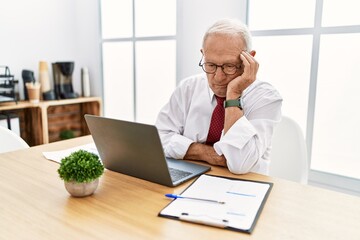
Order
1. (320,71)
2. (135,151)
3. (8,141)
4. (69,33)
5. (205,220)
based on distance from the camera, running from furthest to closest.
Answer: (69,33), (320,71), (8,141), (135,151), (205,220)

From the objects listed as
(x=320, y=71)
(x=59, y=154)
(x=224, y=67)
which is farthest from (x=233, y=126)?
(x=320, y=71)

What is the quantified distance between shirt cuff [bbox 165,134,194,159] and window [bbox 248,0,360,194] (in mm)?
1078

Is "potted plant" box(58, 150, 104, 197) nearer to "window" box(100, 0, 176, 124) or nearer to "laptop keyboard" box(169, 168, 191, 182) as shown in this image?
"laptop keyboard" box(169, 168, 191, 182)

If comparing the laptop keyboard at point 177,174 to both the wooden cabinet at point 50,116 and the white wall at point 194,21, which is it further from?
the wooden cabinet at point 50,116

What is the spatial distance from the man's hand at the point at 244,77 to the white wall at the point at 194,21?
105 centimetres

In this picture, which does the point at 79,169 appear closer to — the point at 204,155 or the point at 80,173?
the point at 80,173

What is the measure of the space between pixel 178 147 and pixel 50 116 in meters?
2.37

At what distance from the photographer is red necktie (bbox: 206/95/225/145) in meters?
1.47

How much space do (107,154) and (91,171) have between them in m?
0.22

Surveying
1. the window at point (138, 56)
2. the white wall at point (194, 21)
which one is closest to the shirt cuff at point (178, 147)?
the white wall at point (194, 21)

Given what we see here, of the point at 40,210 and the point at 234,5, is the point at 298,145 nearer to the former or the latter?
the point at 40,210

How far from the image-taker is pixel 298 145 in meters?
1.47

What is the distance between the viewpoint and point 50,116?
335cm

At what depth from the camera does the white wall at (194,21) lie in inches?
91.8
